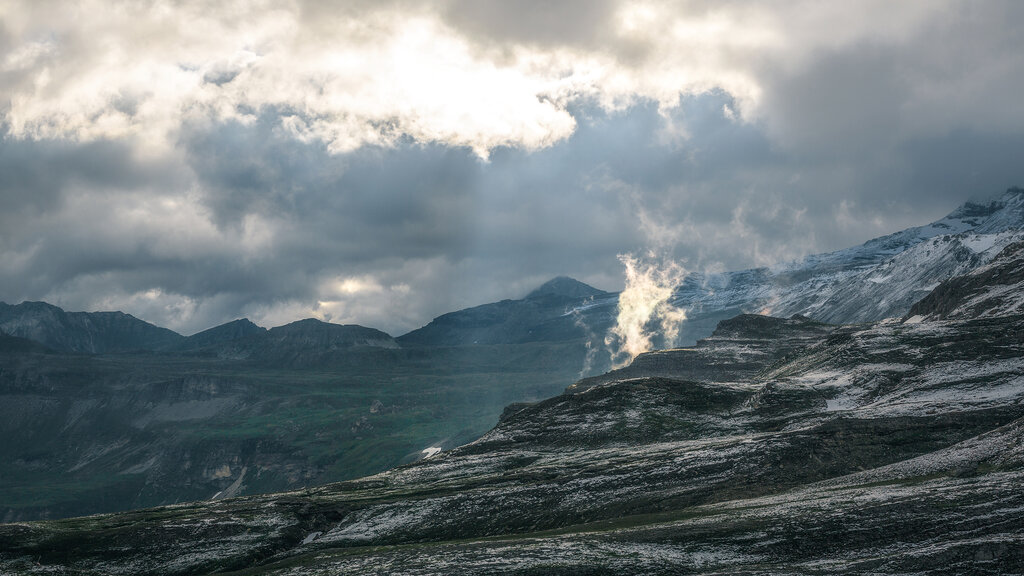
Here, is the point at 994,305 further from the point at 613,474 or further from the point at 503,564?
the point at 503,564

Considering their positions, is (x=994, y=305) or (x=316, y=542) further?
(x=994, y=305)

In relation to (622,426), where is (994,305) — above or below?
above

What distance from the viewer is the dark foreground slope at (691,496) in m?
65.9

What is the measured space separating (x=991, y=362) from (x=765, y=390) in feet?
144

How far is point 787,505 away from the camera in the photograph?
259 ft

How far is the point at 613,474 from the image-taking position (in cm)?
11312

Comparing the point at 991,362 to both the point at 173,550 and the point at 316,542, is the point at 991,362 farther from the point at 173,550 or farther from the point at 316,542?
the point at 173,550

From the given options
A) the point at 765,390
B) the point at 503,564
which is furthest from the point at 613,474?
the point at 765,390

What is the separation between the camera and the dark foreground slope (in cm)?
6588

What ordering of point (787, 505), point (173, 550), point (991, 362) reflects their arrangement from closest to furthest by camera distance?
point (787, 505)
point (173, 550)
point (991, 362)

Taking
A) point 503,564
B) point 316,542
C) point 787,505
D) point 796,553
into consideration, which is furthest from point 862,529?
point 316,542

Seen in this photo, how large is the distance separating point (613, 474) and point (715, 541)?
4270 cm

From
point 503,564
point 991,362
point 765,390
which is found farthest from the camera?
point 765,390

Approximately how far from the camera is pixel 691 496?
323 ft
